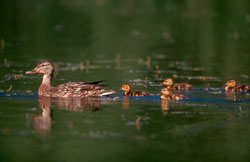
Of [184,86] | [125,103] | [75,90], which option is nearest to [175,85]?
[184,86]

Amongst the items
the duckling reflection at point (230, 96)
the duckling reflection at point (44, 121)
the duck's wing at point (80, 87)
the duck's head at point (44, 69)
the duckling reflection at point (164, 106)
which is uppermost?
the duck's head at point (44, 69)

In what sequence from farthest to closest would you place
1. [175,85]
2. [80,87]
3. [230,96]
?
[175,85]
[80,87]
[230,96]

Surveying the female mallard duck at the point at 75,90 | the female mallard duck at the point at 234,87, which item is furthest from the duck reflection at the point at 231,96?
the female mallard duck at the point at 75,90

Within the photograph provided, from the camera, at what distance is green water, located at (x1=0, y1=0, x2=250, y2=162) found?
8.84 m

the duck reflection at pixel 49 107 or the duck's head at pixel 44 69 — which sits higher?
the duck's head at pixel 44 69

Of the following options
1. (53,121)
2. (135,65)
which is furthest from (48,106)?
(135,65)

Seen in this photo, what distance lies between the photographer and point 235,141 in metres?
9.15

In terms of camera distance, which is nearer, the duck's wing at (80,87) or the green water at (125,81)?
the green water at (125,81)

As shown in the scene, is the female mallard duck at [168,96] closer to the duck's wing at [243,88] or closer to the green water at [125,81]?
the green water at [125,81]

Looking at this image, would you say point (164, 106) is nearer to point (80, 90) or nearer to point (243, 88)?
point (80, 90)

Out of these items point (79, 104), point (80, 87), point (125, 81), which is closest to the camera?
point (79, 104)

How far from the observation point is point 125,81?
1509 cm

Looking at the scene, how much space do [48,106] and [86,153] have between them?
3.41 m

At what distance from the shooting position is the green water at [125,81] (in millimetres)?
8844
